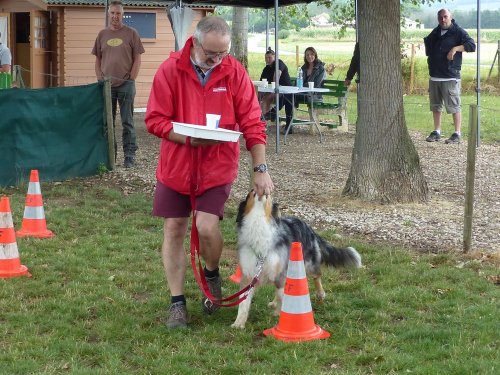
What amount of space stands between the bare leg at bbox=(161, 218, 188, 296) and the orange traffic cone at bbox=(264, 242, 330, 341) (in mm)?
711

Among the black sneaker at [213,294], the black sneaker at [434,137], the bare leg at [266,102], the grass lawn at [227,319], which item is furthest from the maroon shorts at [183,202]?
the bare leg at [266,102]

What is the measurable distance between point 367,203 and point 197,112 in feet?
15.2

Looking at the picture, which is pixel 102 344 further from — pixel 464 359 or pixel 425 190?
pixel 425 190

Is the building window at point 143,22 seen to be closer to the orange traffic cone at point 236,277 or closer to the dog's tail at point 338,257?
the orange traffic cone at point 236,277

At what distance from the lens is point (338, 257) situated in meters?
6.04

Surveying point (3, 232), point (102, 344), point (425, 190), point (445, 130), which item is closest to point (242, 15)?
point (445, 130)

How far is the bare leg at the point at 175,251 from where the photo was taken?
533 cm

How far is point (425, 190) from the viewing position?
9.56m

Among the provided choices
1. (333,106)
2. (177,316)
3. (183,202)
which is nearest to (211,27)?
(183,202)

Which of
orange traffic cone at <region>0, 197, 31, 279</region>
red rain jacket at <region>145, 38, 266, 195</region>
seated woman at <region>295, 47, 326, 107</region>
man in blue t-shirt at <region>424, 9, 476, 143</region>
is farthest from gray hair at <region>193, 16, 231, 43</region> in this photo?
seated woman at <region>295, 47, 326, 107</region>

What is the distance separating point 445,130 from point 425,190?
8.21 m

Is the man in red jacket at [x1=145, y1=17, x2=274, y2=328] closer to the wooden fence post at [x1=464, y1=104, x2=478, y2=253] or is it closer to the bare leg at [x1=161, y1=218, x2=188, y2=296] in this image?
the bare leg at [x1=161, y1=218, x2=188, y2=296]

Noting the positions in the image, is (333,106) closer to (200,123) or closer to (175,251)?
(175,251)

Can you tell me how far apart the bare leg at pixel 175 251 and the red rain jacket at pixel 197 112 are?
263 mm
